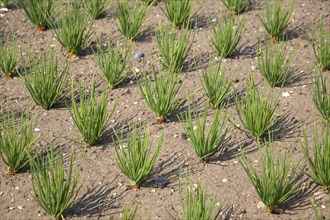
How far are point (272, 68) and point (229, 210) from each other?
47.2 inches

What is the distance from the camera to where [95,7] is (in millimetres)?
4328

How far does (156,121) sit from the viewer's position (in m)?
3.51

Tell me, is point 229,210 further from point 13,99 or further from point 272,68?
point 13,99

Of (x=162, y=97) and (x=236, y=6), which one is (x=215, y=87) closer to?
(x=162, y=97)

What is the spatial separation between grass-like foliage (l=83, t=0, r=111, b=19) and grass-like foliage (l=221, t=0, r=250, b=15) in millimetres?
955

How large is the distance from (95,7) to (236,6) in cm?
113

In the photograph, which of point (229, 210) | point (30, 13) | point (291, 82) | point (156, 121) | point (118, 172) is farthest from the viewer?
point (30, 13)

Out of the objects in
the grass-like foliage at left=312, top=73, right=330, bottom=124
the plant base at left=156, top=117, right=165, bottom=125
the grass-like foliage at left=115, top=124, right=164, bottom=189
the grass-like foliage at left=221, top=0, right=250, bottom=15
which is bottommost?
the plant base at left=156, top=117, right=165, bottom=125

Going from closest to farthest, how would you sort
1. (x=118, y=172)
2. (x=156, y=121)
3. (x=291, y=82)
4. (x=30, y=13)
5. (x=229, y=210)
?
(x=229, y=210) → (x=118, y=172) → (x=156, y=121) → (x=291, y=82) → (x=30, y=13)

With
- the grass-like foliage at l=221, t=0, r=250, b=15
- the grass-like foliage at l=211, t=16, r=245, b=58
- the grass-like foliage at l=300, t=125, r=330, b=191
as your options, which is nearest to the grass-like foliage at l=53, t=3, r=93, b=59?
the grass-like foliage at l=211, t=16, r=245, b=58

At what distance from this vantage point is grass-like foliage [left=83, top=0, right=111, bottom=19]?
14.2 ft

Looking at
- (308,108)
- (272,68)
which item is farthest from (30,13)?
(308,108)

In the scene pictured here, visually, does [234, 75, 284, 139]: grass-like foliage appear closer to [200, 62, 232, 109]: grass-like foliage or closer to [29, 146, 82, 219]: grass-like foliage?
[200, 62, 232, 109]: grass-like foliage

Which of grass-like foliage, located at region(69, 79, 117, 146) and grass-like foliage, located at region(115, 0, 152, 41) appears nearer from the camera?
grass-like foliage, located at region(69, 79, 117, 146)
